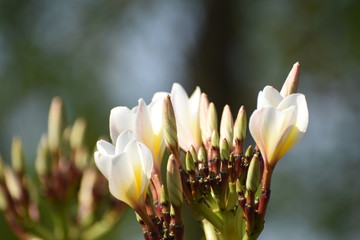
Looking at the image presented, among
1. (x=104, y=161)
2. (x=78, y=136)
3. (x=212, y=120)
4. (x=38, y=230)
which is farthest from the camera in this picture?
(x=78, y=136)

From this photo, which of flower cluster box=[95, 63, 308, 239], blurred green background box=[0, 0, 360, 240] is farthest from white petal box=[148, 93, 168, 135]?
blurred green background box=[0, 0, 360, 240]

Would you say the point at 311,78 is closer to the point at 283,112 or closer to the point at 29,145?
the point at 29,145

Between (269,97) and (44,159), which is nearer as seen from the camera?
(269,97)

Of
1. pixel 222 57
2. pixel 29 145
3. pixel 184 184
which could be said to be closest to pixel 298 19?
pixel 222 57

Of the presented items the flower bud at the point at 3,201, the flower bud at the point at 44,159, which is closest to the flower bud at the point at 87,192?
the flower bud at the point at 44,159

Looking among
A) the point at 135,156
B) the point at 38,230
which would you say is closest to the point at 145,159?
the point at 135,156

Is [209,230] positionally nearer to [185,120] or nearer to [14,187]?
[185,120]
